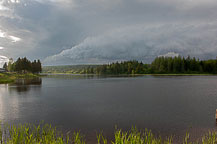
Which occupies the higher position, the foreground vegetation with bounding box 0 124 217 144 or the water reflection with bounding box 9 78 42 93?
the foreground vegetation with bounding box 0 124 217 144

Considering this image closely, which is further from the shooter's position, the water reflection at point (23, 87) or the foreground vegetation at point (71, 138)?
the water reflection at point (23, 87)

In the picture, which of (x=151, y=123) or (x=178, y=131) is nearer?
(x=178, y=131)

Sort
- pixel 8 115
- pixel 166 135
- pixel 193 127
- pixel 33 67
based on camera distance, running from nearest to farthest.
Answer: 1. pixel 166 135
2. pixel 193 127
3. pixel 8 115
4. pixel 33 67

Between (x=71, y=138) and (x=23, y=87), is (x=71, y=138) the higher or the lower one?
the lower one

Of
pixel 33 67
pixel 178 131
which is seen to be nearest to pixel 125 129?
pixel 178 131

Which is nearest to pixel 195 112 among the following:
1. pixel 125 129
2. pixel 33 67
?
pixel 125 129

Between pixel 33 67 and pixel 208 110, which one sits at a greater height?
pixel 33 67

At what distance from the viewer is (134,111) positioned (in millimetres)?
21969

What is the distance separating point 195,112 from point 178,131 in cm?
886

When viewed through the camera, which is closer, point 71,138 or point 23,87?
point 71,138

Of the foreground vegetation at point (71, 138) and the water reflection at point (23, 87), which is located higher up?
the foreground vegetation at point (71, 138)

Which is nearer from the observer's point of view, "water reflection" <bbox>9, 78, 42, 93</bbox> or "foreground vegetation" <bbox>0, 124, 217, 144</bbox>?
"foreground vegetation" <bbox>0, 124, 217, 144</bbox>

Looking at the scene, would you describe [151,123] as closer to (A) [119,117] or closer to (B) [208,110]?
(A) [119,117]

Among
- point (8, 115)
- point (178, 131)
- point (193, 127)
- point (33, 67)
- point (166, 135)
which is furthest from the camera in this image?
point (33, 67)
